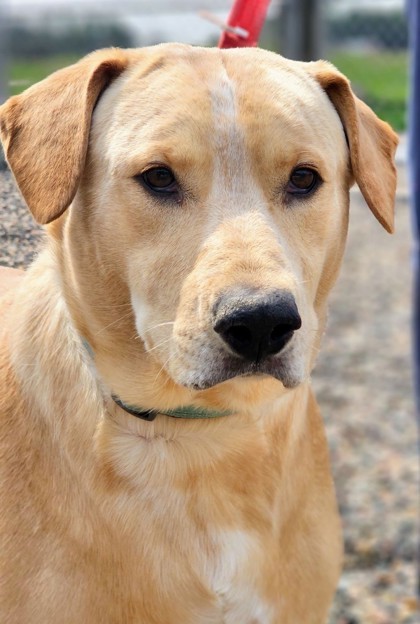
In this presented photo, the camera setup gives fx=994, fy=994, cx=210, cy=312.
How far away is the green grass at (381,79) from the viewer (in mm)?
5844

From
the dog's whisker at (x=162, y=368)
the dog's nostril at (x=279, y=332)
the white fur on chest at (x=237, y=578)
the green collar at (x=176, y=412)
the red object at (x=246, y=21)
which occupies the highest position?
the red object at (x=246, y=21)

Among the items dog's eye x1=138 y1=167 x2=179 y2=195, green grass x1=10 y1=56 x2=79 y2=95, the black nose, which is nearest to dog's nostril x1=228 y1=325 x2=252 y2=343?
the black nose

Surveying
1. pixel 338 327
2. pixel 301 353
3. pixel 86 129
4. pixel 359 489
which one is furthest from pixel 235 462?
pixel 338 327

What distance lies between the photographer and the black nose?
6.09 feet

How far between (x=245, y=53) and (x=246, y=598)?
1.23 meters

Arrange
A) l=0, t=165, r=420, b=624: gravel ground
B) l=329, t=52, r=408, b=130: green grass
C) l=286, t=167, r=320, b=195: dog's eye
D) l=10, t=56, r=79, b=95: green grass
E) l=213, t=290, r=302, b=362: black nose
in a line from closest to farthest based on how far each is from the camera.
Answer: l=213, t=290, r=302, b=362: black nose < l=286, t=167, r=320, b=195: dog's eye < l=0, t=165, r=420, b=624: gravel ground < l=10, t=56, r=79, b=95: green grass < l=329, t=52, r=408, b=130: green grass

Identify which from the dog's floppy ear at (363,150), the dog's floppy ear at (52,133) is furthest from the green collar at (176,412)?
the dog's floppy ear at (363,150)

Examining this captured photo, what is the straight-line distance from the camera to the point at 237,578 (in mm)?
2256

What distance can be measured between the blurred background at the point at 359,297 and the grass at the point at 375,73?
15 millimetres

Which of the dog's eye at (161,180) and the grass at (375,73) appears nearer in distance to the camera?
the dog's eye at (161,180)

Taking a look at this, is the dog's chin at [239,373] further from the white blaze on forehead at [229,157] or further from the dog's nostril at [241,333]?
the white blaze on forehead at [229,157]

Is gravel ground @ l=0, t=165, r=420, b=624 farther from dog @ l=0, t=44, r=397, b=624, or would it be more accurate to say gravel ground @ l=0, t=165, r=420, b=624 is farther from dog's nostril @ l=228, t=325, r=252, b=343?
dog's nostril @ l=228, t=325, r=252, b=343

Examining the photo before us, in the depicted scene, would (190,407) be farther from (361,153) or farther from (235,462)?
(361,153)

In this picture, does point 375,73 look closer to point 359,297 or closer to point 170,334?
point 359,297
